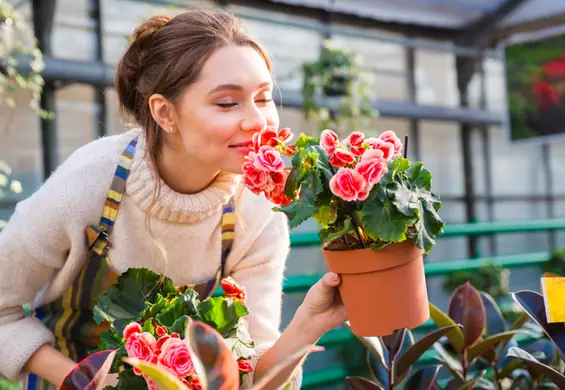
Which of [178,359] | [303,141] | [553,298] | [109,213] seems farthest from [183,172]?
[553,298]

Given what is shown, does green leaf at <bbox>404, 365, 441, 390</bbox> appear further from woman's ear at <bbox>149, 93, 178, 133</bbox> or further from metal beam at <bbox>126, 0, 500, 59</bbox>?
metal beam at <bbox>126, 0, 500, 59</bbox>

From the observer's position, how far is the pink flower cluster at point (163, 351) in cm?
81

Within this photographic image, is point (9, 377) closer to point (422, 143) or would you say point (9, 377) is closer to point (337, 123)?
point (337, 123)

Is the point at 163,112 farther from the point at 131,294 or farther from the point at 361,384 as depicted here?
the point at 361,384

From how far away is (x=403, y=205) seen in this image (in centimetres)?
97

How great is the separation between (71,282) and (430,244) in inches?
30.6

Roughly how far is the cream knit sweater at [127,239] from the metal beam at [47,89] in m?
5.25

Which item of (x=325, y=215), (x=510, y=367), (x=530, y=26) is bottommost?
(x=510, y=367)

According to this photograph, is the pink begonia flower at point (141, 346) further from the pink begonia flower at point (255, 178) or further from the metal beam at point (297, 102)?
the metal beam at point (297, 102)

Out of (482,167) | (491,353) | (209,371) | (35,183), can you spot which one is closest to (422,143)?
(482,167)

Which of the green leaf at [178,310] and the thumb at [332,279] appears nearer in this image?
the green leaf at [178,310]

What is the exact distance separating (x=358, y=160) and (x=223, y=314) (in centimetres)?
32

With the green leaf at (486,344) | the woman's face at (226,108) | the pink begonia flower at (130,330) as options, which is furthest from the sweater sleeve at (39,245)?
the green leaf at (486,344)

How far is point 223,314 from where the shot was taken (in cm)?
91
